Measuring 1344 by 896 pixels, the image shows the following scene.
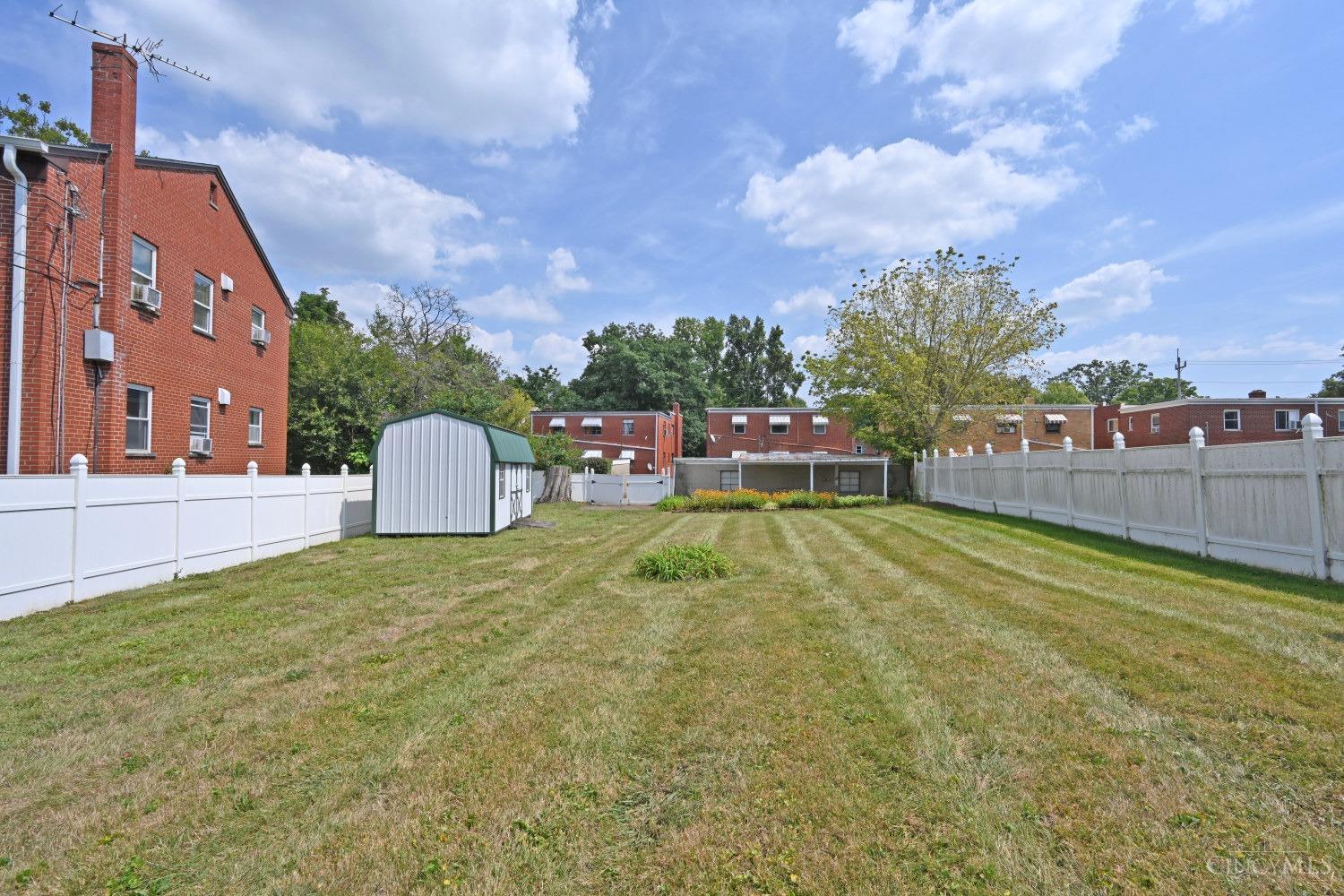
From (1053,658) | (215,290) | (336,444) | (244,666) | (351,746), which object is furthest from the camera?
(336,444)

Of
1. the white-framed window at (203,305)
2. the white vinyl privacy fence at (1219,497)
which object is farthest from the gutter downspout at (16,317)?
the white vinyl privacy fence at (1219,497)

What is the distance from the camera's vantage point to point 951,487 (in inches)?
797

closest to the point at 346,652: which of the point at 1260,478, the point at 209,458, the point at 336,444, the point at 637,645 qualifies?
the point at 637,645

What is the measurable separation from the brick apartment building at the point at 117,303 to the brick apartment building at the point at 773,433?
27887 millimetres

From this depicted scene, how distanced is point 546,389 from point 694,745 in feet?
185

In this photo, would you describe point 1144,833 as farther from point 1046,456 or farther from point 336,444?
point 336,444

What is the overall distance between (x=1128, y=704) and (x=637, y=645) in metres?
3.41

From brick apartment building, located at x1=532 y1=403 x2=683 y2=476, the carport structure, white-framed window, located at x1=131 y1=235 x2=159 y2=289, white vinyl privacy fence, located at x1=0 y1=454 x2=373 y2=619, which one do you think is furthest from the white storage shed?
brick apartment building, located at x1=532 y1=403 x2=683 y2=476

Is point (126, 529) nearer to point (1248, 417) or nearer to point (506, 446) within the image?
point (506, 446)

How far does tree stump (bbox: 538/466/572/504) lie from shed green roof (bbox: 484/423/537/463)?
6564 mm

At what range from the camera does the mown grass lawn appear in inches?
97.8

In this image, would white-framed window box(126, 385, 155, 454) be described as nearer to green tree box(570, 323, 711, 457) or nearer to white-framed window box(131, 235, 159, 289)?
white-framed window box(131, 235, 159, 289)

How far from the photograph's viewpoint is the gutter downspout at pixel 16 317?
935 cm

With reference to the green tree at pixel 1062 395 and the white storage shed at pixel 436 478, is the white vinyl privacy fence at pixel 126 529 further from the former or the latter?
the green tree at pixel 1062 395
